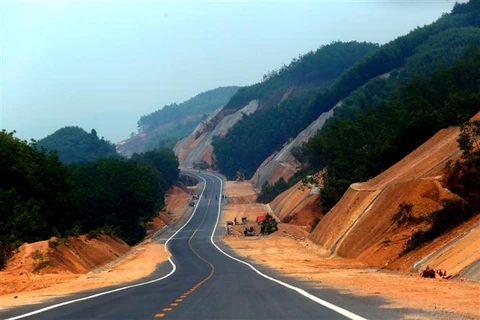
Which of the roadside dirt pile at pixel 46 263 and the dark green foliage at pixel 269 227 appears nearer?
Result: the roadside dirt pile at pixel 46 263

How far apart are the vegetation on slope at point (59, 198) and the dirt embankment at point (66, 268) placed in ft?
4.64

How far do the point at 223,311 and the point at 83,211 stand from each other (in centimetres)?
6347

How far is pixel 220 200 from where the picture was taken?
138m

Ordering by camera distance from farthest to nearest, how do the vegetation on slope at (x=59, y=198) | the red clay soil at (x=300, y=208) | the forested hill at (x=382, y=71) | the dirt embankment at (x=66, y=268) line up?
1. the forested hill at (x=382, y=71)
2. the red clay soil at (x=300, y=208)
3. the vegetation on slope at (x=59, y=198)
4. the dirt embankment at (x=66, y=268)

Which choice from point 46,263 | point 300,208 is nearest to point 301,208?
point 300,208

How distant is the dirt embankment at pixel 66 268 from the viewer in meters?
24.9

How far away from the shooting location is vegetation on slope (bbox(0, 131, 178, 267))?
4506cm

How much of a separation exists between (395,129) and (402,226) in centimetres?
3394

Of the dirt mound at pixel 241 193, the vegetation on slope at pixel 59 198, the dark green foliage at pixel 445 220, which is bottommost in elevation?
the dirt mound at pixel 241 193

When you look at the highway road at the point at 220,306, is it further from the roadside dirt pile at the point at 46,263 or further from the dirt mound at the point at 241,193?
the dirt mound at the point at 241,193

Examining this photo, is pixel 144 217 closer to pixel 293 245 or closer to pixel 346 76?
pixel 293 245

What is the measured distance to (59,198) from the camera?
188 ft

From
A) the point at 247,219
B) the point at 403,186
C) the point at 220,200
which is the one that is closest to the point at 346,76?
the point at 220,200

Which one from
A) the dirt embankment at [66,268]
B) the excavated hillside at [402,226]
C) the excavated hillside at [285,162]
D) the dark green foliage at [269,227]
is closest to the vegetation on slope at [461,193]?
the excavated hillside at [402,226]
